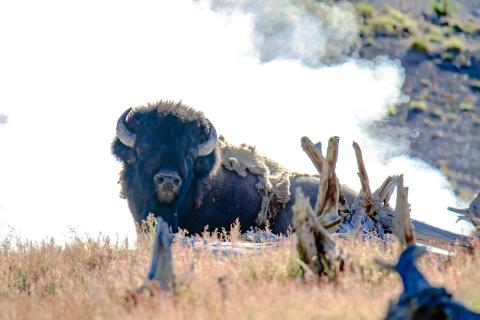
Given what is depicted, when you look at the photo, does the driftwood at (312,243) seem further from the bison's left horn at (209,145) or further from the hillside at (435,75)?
the hillside at (435,75)

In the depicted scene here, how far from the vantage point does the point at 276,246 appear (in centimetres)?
1545

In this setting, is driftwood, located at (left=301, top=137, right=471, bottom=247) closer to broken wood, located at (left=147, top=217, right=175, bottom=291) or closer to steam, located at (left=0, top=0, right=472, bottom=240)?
broken wood, located at (left=147, top=217, right=175, bottom=291)

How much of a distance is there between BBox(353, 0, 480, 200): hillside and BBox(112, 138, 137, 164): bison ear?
60.0 ft

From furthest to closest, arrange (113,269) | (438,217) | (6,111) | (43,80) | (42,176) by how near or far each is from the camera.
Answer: (43,80)
(6,111)
(42,176)
(438,217)
(113,269)

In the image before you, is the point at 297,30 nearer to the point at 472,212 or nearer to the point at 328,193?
the point at 472,212

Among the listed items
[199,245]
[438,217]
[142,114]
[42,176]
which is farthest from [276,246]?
[42,176]

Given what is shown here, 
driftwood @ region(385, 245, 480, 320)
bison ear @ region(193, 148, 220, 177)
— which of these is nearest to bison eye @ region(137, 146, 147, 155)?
bison ear @ region(193, 148, 220, 177)

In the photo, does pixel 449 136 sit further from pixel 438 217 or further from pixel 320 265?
pixel 320 265

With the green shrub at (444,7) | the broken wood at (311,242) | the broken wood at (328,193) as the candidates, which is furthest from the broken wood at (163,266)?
the green shrub at (444,7)

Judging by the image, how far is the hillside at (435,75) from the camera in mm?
46500

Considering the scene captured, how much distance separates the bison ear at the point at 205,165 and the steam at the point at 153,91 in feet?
22.0

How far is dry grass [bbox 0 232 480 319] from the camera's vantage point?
1091cm

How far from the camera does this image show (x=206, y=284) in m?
11.9

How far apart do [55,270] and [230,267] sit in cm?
275
